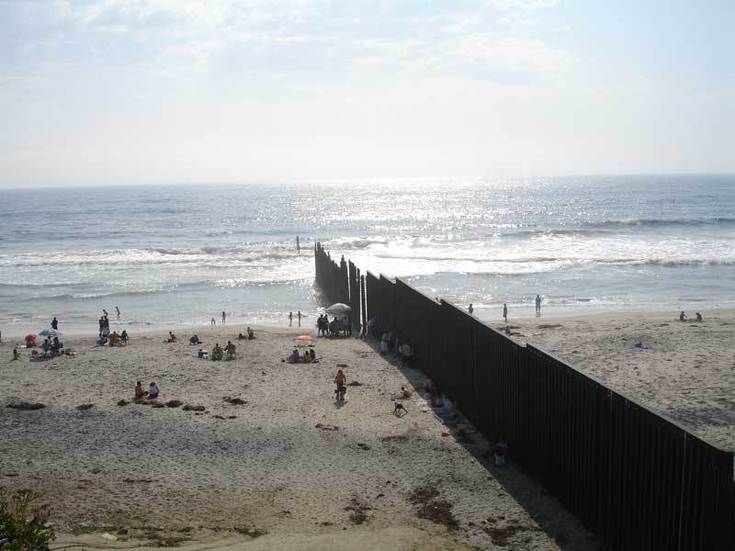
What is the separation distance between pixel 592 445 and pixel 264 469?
6.25 metres

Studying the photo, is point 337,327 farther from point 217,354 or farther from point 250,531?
point 250,531

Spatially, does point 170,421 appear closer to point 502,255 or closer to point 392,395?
point 392,395

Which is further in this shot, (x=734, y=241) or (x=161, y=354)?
(x=734, y=241)

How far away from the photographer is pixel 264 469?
548 inches

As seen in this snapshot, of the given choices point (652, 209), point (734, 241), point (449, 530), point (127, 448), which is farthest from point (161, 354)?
point (652, 209)

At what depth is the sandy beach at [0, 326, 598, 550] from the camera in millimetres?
11195

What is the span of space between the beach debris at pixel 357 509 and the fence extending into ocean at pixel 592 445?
3128mm

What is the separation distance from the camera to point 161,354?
78.9 ft

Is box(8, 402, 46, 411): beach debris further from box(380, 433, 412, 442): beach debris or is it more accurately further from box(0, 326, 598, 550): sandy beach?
box(380, 433, 412, 442): beach debris

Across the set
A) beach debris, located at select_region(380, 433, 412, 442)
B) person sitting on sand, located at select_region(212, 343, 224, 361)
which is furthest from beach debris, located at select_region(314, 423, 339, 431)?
person sitting on sand, located at select_region(212, 343, 224, 361)

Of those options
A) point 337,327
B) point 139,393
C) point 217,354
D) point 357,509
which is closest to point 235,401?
point 139,393

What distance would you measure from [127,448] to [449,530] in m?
7.22

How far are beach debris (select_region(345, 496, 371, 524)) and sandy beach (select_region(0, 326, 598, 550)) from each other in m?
0.03

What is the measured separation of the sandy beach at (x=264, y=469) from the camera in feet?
36.7
